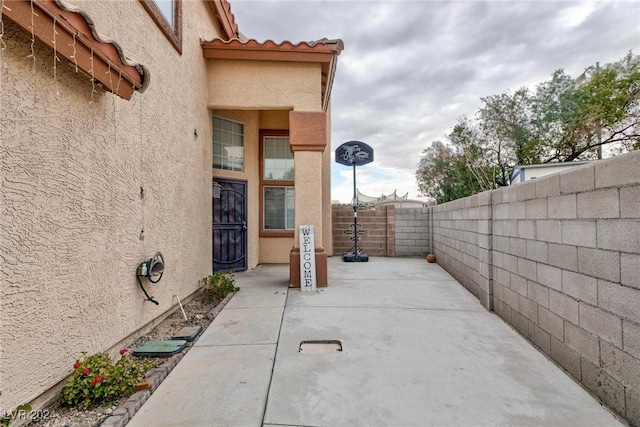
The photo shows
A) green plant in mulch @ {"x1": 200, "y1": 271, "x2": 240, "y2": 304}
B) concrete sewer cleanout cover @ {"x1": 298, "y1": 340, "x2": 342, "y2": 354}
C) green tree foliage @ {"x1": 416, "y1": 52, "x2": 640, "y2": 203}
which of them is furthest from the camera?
green tree foliage @ {"x1": 416, "y1": 52, "x2": 640, "y2": 203}

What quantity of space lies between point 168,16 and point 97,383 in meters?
4.52

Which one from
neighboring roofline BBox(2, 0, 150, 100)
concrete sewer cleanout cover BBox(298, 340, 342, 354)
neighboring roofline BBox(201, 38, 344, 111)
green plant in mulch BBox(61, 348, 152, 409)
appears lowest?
concrete sewer cleanout cover BBox(298, 340, 342, 354)

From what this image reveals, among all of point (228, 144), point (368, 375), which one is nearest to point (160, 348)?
point (368, 375)

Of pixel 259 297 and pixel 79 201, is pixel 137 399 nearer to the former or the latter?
pixel 79 201

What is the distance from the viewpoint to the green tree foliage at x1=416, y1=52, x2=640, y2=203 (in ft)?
41.2

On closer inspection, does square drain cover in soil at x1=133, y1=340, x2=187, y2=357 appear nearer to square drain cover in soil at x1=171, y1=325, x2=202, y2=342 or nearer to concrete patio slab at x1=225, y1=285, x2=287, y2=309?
square drain cover in soil at x1=171, y1=325, x2=202, y2=342

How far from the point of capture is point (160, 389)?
230 cm

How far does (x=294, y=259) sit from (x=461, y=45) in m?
9.71

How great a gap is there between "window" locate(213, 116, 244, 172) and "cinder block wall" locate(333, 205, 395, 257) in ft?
13.4

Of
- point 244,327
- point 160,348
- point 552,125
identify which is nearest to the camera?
point 160,348

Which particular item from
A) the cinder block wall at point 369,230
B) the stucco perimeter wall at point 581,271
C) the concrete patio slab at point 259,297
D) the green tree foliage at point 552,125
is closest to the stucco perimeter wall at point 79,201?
the concrete patio slab at point 259,297

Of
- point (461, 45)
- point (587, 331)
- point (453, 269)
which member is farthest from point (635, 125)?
point (587, 331)

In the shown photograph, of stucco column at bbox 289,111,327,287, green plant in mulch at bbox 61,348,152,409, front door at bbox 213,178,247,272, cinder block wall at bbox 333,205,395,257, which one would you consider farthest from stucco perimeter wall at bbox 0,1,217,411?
cinder block wall at bbox 333,205,395,257

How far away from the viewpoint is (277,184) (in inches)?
316
